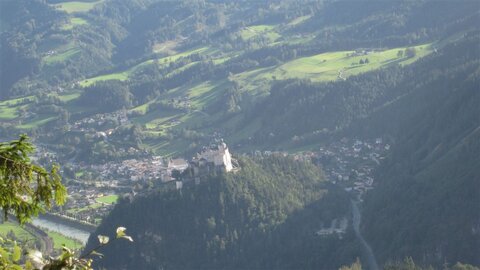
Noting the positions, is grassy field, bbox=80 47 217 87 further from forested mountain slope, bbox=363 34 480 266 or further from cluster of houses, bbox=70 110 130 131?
forested mountain slope, bbox=363 34 480 266

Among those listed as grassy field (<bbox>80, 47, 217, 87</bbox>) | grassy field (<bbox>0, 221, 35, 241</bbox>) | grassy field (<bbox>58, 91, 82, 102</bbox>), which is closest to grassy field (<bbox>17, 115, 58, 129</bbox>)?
grassy field (<bbox>58, 91, 82, 102</bbox>)

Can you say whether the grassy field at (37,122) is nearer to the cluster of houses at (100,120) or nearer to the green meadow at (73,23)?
the cluster of houses at (100,120)

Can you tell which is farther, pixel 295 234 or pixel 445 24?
pixel 445 24

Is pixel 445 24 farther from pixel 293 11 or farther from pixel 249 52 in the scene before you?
pixel 293 11

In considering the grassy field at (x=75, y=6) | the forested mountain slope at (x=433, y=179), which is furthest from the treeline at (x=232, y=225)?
the grassy field at (x=75, y=6)

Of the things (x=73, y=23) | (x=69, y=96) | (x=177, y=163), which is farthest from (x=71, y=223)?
(x=73, y=23)

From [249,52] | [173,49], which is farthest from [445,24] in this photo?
[173,49]
